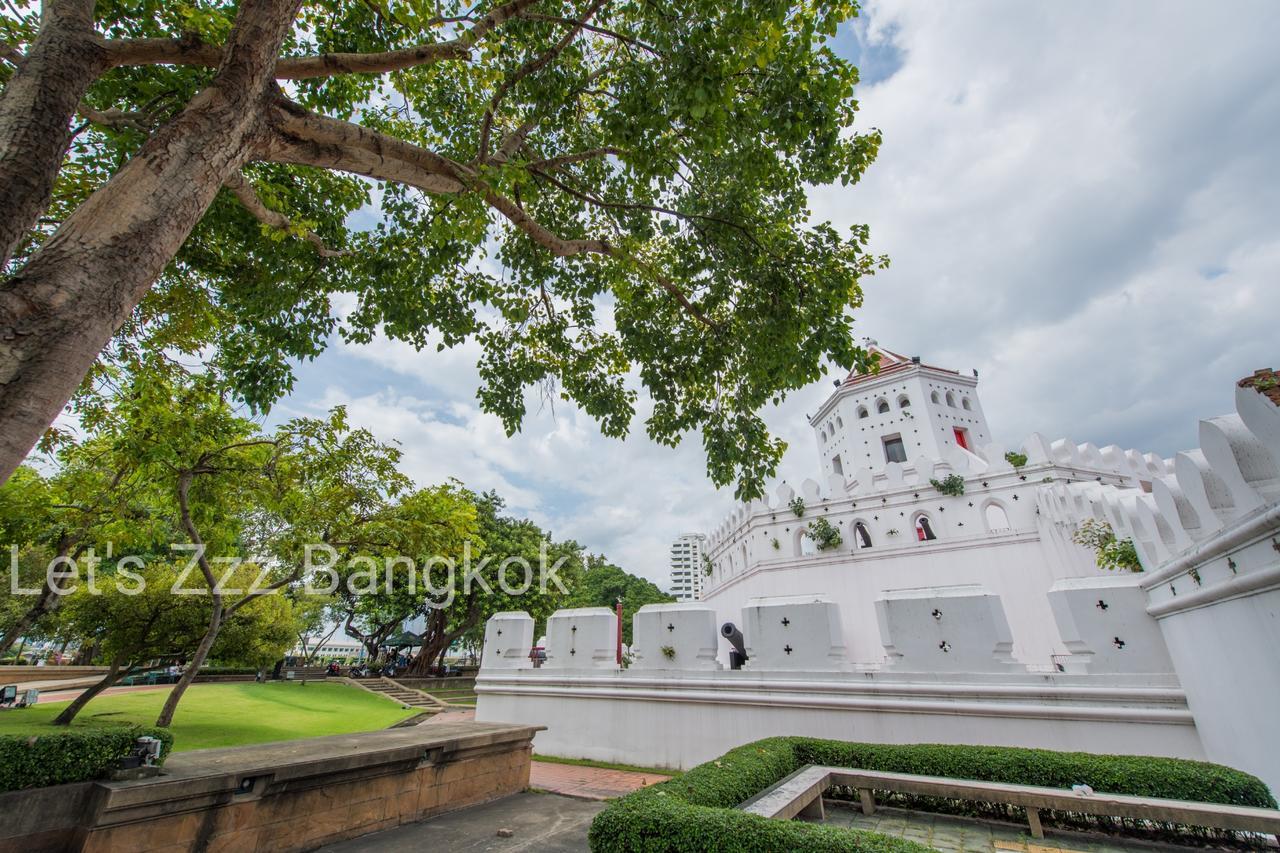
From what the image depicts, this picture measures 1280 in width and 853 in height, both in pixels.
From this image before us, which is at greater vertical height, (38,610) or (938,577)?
(938,577)

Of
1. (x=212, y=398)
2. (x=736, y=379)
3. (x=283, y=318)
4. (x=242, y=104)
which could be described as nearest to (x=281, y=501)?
(x=212, y=398)

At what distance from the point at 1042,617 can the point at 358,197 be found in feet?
56.2

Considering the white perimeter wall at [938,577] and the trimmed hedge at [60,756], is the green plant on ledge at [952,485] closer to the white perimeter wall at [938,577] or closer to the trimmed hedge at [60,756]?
the white perimeter wall at [938,577]

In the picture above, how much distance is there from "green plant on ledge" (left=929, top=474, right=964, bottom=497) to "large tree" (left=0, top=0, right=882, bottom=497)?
10.5 m

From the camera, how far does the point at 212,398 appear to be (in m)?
7.55

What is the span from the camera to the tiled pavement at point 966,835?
3482 mm

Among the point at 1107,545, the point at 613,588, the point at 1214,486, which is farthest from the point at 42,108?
the point at 613,588

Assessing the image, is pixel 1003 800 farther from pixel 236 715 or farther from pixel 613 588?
pixel 613 588

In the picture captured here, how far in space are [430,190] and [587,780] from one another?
7.35m

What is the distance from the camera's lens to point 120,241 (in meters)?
2.61

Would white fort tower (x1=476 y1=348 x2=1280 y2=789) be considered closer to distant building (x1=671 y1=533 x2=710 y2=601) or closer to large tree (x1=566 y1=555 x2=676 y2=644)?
large tree (x1=566 y1=555 x2=676 y2=644)

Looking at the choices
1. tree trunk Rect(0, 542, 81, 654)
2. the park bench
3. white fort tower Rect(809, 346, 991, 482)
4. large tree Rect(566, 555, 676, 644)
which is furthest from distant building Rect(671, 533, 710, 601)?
tree trunk Rect(0, 542, 81, 654)

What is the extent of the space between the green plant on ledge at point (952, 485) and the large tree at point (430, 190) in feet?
34.4

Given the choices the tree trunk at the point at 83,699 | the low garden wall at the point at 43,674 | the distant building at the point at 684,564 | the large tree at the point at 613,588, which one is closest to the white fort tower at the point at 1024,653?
the tree trunk at the point at 83,699
